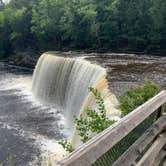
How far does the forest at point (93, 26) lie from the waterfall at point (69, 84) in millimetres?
8569

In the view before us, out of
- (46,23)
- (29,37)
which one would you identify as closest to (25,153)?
(46,23)

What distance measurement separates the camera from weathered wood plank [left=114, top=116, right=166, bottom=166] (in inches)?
102

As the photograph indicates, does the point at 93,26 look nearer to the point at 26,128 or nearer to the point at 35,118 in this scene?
the point at 35,118

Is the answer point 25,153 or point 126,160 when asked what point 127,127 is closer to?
point 126,160

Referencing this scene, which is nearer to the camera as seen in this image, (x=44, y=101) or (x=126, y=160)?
(x=126, y=160)

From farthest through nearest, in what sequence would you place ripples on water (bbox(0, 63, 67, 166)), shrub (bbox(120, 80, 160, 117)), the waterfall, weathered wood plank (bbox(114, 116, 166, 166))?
the waterfall < ripples on water (bbox(0, 63, 67, 166)) < shrub (bbox(120, 80, 160, 117)) < weathered wood plank (bbox(114, 116, 166, 166))

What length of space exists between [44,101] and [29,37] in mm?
20873

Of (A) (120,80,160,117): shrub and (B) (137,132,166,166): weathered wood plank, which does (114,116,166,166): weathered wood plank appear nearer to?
(B) (137,132,166,166): weathered wood plank

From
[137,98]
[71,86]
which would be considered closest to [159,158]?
[137,98]

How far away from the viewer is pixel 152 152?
3.00 meters

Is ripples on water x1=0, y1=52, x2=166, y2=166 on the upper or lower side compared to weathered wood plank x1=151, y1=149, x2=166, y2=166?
lower

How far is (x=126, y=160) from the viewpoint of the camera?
2592mm

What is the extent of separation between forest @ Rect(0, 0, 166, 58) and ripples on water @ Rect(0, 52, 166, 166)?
9.94m

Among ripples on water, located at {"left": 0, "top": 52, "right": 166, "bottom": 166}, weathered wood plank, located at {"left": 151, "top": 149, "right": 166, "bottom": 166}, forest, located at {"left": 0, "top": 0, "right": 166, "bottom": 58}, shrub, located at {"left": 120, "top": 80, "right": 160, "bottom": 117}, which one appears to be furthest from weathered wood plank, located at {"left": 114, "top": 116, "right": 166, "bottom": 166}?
forest, located at {"left": 0, "top": 0, "right": 166, "bottom": 58}
